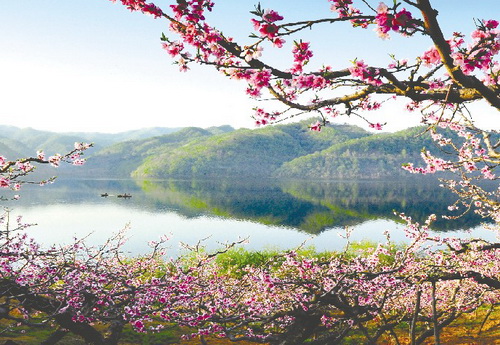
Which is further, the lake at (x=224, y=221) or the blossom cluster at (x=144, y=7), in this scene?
the lake at (x=224, y=221)

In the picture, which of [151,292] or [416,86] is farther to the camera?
[151,292]

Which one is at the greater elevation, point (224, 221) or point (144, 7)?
point (144, 7)

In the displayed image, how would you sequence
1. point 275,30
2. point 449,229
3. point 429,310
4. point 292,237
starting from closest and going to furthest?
point 275,30, point 429,310, point 292,237, point 449,229

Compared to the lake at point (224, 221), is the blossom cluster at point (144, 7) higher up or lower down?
higher up

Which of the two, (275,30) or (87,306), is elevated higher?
(275,30)

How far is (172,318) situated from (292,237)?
41.9 m

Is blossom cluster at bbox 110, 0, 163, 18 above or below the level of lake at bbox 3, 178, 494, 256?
above

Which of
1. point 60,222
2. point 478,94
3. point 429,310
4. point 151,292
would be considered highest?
point 478,94

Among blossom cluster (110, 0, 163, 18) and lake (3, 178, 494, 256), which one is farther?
lake (3, 178, 494, 256)

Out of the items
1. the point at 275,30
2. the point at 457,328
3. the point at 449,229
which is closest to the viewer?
the point at 275,30

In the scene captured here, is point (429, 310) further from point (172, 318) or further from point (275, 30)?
point (275, 30)

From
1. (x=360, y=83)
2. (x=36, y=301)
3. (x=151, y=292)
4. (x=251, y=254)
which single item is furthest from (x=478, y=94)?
(x=251, y=254)

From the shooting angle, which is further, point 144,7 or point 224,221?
point 224,221

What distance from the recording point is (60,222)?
183ft
